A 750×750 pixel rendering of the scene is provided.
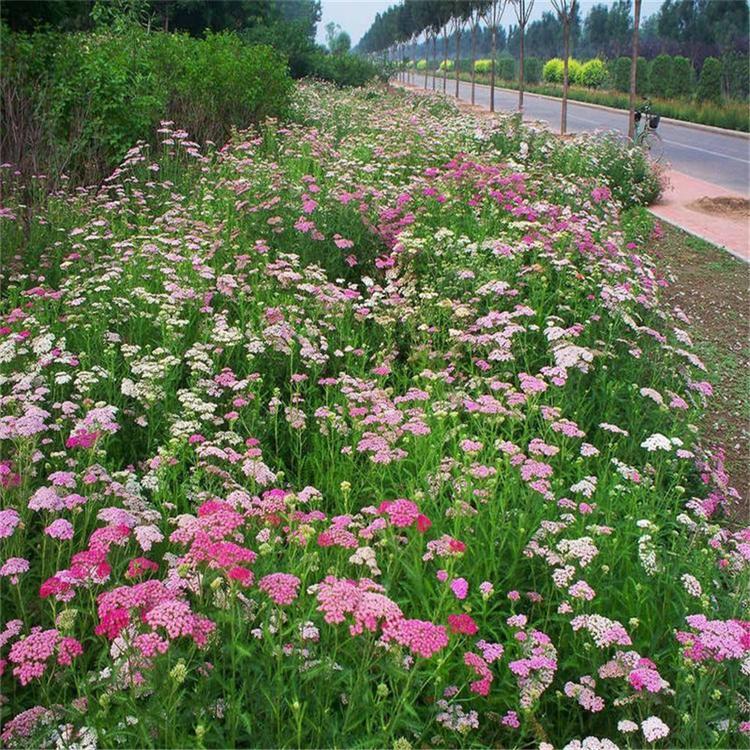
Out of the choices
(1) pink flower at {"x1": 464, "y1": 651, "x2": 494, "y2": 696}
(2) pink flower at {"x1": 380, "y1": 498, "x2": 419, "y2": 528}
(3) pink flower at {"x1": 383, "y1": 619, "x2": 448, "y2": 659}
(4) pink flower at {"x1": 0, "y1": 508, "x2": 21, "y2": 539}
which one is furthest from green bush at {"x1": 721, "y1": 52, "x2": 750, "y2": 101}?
(4) pink flower at {"x1": 0, "y1": 508, "x2": 21, "y2": 539}

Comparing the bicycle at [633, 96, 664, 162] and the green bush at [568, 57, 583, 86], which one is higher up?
the green bush at [568, 57, 583, 86]

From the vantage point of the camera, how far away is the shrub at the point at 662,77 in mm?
41688

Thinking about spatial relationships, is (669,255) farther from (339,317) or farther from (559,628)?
(559,628)

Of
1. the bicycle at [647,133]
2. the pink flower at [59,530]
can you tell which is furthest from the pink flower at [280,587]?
the bicycle at [647,133]

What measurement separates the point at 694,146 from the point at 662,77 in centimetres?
2331

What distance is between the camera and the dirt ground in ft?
17.6

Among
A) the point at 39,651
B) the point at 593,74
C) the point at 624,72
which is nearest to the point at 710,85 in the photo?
the point at 624,72

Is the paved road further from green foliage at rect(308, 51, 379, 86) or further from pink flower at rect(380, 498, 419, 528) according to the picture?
pink flower at rect(380, 498, 419, 528)

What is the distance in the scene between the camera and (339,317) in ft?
16.1

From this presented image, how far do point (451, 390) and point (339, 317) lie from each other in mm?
969

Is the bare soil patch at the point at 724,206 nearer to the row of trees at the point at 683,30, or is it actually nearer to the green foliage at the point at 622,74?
the row of trees at the point at 683,30

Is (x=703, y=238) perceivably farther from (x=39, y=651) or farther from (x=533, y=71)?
(x=533, y=71)

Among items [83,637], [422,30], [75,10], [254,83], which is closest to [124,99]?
[75,10]

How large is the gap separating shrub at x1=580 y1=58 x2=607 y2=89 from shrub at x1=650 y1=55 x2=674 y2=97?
1414 cm
